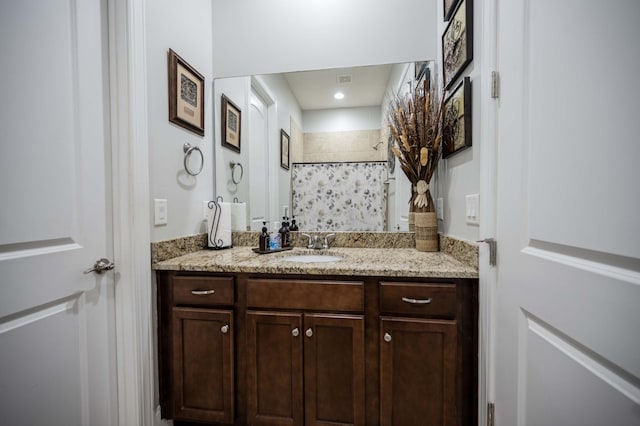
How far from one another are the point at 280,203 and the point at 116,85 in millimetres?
1061

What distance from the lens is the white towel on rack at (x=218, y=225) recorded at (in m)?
1.74

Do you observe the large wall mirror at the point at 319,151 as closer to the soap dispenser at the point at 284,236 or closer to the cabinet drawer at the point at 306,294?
the soap dispenser at the point at 284,236

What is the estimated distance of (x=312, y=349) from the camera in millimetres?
1239

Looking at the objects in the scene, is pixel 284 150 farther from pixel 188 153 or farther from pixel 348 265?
pixel 348 265

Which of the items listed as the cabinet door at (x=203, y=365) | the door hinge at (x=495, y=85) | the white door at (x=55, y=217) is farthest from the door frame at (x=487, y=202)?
the white door at (x=55, y=217)

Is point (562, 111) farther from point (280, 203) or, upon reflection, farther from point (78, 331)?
point (78, 331)

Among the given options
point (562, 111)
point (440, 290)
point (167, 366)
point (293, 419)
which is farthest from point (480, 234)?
point (167, 366)

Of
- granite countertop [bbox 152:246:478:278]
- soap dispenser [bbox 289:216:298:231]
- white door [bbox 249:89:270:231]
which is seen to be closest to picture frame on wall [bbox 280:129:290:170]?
white door [bbox 249:89:270:231]

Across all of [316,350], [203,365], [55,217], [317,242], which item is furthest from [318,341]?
[55,217]

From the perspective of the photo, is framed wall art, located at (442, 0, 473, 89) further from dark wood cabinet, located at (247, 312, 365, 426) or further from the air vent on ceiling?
dark wood cabinet, located at (247, 312, 365, 426)

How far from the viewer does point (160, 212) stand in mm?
1372

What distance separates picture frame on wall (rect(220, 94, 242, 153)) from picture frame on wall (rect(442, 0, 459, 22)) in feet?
4.55

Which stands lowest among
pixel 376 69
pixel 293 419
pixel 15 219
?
pixel 293 419

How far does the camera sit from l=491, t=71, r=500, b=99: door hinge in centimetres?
99
